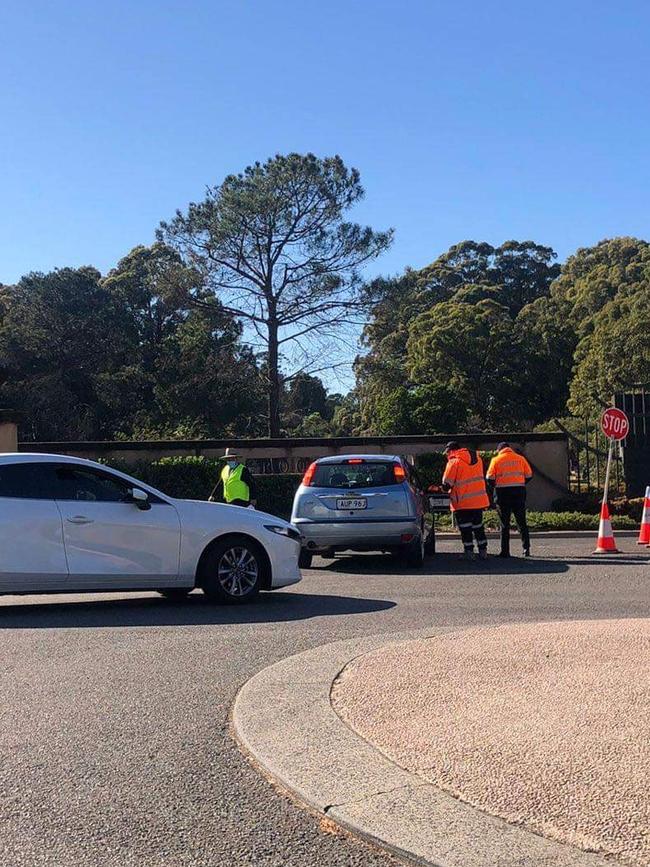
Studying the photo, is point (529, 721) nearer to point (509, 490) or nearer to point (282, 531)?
point (282, 531)

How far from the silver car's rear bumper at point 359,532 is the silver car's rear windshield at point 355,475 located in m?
0.52

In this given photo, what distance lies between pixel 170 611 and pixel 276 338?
24.6 meters

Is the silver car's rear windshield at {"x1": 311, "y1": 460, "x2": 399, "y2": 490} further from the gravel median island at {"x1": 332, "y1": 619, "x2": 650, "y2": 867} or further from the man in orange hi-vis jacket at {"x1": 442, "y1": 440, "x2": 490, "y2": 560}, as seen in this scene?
the gravel median island at {"x1": 332, "y1": 619, "x2": 650, "y2": 867}

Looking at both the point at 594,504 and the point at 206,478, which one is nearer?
the point at 594,504

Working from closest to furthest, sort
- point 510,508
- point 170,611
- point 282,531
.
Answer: point 170,611 → point 282,531 → point 510,508

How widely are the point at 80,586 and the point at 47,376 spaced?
3246 cm

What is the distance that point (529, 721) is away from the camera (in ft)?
17.2

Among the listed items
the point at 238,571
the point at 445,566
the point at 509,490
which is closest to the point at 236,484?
the point at 445,566

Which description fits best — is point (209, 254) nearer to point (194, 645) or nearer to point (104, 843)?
point (194, 645)

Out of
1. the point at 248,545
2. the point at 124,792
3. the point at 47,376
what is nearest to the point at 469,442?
the point at 248,545

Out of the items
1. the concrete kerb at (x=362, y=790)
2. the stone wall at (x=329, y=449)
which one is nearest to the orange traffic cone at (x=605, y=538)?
the stone wall at (x=329, y=449)

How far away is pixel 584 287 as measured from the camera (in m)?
53.8

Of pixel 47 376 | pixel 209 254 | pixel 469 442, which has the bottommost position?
pixel 469 442

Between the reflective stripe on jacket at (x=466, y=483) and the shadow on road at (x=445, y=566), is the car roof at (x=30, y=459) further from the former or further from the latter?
the reflective stripe on jacket at (x=466, y=483)
